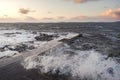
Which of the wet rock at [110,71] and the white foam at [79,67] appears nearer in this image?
the white foam at [79,67]

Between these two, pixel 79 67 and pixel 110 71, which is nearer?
pixel 110 71

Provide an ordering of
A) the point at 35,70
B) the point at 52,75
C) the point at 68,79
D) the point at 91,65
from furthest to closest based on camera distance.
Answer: the point at 91,65 < the point at 35,70 < the point at 52,75 < the point at 68,79

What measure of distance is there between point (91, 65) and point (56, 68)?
1762mm

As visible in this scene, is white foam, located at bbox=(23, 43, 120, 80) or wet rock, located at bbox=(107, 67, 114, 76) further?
wet rock, located at bbox=(107, 67, 114, 76)

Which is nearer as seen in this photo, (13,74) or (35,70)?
(13,74)

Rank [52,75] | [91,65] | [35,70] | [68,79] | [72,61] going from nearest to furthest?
[68,79] < [52,75] < [35,70] < [91,65] < [72,61]

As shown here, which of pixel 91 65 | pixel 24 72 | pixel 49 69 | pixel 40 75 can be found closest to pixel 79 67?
pixel 91 65

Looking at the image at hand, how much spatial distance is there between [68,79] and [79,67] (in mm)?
1579

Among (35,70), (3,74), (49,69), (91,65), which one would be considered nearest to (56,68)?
(49,69)

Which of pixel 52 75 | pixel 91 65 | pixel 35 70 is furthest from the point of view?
pixel 91 65

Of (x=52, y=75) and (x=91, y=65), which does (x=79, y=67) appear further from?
(x=52, y=75)

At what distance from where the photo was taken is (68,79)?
25.2ft

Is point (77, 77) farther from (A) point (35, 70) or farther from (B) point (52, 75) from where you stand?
(A) point (35, 70)

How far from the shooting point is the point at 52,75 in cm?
817
